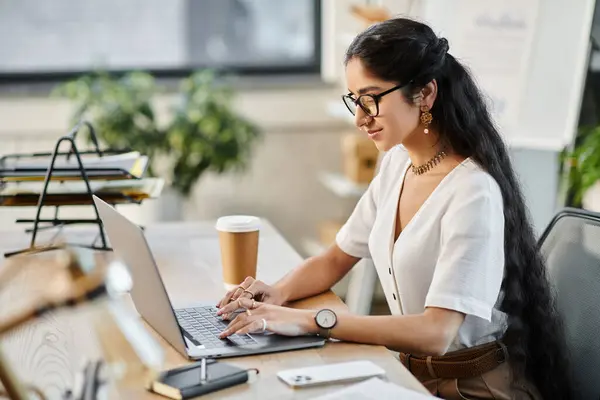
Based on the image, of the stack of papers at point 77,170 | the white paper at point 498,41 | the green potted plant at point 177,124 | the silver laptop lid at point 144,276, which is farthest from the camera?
the green potted plant at point 177,124

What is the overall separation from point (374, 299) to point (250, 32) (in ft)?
4.21

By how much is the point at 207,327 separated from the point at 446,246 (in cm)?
42

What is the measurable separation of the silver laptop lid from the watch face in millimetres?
219

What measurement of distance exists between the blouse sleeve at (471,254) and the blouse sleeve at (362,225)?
0.30m

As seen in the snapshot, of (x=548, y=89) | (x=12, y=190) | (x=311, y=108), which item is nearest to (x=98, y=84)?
(x=311, y=108)

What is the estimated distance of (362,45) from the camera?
1.48 metres

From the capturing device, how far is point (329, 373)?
119 cm

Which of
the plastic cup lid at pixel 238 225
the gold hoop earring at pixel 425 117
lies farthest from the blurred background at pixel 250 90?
the plastic cup lid at pixel 238 225

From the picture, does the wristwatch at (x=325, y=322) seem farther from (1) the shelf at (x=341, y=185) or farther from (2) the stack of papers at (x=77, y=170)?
(1) the shelf at (x=341, y=185)

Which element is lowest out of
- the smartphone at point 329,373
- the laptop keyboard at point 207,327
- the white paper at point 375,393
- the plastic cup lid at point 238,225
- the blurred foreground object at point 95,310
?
the laptop keyboard at point 207,327

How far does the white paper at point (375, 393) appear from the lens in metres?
1.09

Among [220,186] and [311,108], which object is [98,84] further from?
[311,108]

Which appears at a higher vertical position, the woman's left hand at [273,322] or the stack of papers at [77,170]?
the stack of papers at [77,170]

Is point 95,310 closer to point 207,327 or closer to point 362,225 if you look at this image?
point 207,327
